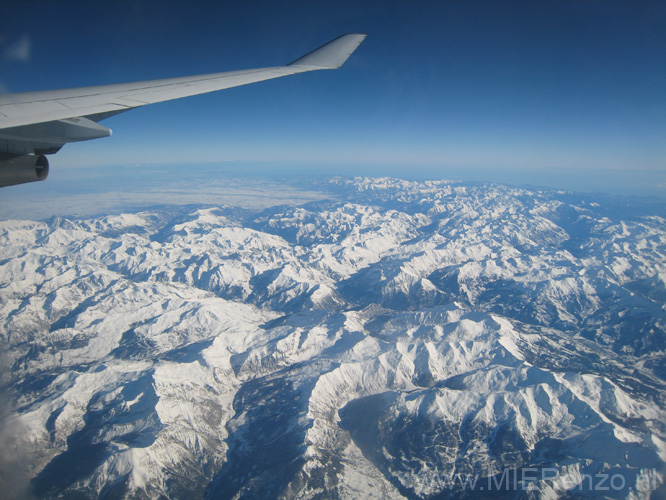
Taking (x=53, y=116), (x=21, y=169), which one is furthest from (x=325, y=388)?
(x=53, y=116)

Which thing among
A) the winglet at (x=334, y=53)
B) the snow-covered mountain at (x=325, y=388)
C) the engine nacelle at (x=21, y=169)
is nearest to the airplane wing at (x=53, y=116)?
the engine nacelle at (x=21, y=169)

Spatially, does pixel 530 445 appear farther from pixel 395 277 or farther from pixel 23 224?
pixel 23 224

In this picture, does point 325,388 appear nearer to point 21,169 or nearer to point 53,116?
point 21,169

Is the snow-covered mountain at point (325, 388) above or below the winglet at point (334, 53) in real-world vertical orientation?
below

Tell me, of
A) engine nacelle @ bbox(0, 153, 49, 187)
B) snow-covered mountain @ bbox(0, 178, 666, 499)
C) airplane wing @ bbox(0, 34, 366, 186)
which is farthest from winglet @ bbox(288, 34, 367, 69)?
snow-covered mountain @ bbox(0, 178, 666, 499)

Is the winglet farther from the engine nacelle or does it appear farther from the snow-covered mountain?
the snow-covered mountain

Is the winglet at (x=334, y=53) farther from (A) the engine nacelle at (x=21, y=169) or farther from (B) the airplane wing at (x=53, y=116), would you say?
(A) the engine nacelle at (x=21, y=169)
